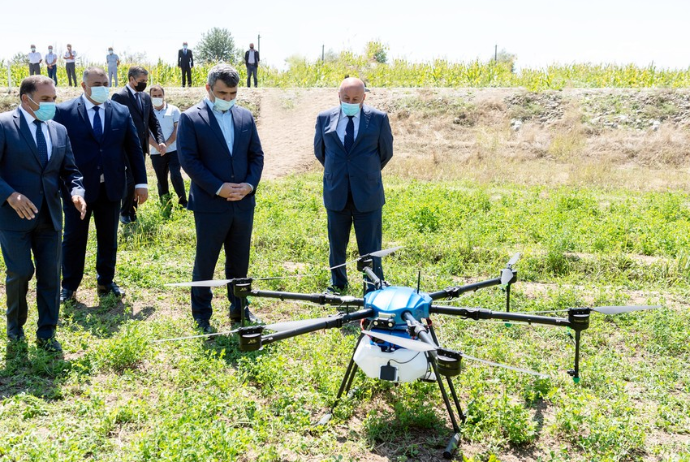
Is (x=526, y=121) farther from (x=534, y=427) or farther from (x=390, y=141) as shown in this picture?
(x=534, y=427)

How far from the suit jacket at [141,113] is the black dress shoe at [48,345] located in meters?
3.56

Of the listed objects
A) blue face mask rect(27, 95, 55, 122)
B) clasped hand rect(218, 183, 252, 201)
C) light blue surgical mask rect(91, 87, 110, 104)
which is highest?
light blue surgical mask rect(91, 87, 110, 104)

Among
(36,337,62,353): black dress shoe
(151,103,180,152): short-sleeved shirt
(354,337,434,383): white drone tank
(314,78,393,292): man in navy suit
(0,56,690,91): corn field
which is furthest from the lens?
(0,56,690,91): corn field

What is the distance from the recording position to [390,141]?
620 centimetres

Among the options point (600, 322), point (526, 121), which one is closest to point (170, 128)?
point (600, 322)

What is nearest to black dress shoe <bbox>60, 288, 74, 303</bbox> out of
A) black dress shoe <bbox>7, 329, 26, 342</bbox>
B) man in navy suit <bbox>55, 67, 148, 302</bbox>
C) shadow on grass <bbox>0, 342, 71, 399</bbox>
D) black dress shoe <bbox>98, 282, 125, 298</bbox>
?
man in navy suit <bbox>55, 67, 148, 302</bbox>

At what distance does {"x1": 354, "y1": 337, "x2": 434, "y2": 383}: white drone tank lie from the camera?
3.45 metres

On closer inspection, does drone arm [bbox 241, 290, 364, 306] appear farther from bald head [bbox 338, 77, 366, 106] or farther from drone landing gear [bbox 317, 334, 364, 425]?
bald head [bbox 338, 77, 366, 106]

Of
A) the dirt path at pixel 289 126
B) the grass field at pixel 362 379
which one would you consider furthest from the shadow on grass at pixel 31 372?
the dirt path at pixel 289 126

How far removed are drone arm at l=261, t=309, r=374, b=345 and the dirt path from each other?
13011mm

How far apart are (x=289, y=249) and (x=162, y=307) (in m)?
2.22

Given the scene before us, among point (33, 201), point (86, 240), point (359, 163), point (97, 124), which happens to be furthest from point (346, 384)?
point (97, 124)

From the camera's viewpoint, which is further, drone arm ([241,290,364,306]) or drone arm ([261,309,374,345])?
drone arm ([241,290,364,306])

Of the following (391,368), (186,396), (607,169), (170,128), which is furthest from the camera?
(607,169)
